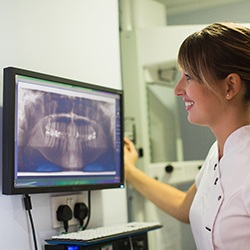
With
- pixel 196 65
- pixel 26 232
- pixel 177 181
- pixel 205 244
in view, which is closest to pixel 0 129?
pixel 26 232

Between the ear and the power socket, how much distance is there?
0.67 metres

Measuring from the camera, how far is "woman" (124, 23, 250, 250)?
53.1 inches

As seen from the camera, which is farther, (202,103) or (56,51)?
(56,51)

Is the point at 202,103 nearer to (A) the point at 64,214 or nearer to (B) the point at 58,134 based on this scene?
(B) the point at 58,134

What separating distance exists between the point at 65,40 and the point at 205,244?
879 millimetres

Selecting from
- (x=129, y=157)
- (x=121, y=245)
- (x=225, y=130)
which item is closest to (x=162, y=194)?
(x=129, y=157)

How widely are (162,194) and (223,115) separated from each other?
606 millimetres

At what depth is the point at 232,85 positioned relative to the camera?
141cm

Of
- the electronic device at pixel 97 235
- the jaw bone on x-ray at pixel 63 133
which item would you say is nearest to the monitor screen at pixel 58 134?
the jaw bone on x-ray at pixel 63 133

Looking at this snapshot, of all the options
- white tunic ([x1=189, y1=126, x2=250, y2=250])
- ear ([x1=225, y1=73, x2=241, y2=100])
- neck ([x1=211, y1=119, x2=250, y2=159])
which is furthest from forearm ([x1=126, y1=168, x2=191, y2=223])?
ear ([x1=225, y1=73, x2=241, y2=100])

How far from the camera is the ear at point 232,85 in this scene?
139 centimetres

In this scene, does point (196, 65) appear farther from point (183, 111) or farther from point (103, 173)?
point (183, 111)

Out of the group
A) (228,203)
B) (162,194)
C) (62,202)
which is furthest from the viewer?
(162,194)

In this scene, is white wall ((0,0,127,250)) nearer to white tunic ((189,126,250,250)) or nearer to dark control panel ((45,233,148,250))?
dark control panel ((45,233,148,250))
